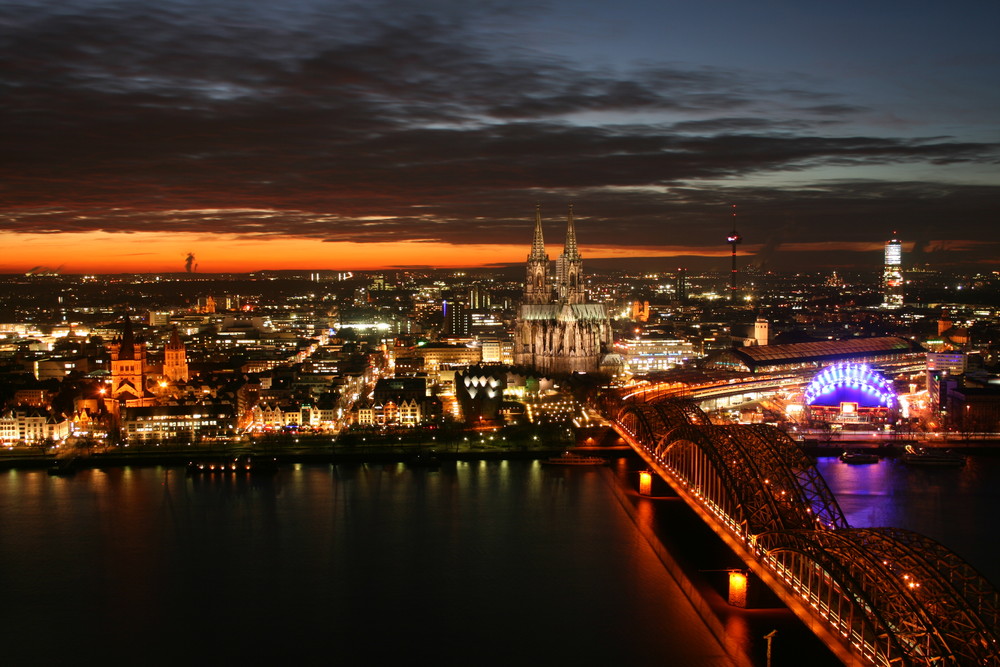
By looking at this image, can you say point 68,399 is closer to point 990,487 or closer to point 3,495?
point 3,495

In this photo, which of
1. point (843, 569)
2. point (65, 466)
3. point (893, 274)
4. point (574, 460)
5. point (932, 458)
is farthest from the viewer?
point (893, 274)

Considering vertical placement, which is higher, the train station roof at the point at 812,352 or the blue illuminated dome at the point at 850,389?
the train station roof at the point at 812,352

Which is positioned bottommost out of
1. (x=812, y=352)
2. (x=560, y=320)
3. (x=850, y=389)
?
(x=850, y=389)

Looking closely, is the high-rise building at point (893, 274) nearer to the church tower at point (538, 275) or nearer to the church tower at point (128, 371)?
the church tower at point (538, 275)

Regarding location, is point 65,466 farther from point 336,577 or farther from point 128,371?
point 336,577

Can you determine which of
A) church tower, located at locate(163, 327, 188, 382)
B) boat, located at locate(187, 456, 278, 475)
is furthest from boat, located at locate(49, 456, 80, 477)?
church tower, located at locate(163, 327, 188, 382)

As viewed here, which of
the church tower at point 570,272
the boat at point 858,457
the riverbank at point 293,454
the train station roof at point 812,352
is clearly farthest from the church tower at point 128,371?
the train station roof at point 812,352

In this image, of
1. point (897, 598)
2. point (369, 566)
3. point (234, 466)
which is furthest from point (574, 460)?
point (897, 598)
